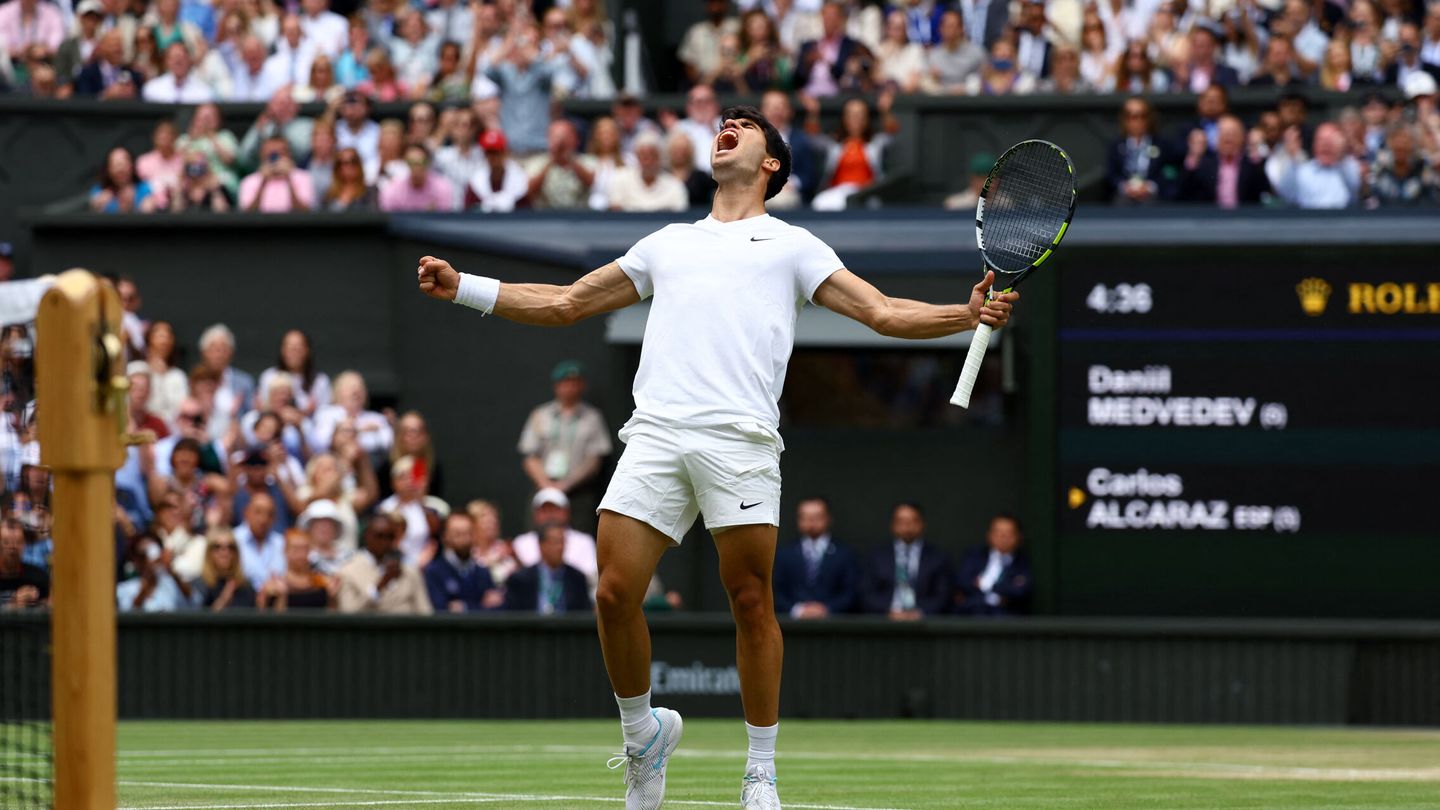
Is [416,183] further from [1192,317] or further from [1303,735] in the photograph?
[1303,735]

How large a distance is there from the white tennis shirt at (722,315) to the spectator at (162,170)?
13.3 m

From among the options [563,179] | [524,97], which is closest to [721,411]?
[563,179]

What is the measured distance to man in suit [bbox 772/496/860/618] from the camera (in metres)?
16.8

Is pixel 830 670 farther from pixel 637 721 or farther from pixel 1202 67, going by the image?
pixel 637 721

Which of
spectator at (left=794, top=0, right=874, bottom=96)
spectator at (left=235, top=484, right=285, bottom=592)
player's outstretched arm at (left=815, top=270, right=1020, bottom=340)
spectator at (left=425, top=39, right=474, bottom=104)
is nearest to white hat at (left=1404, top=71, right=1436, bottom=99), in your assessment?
spectator at (left=794, top=0, right=874, bottom=96)

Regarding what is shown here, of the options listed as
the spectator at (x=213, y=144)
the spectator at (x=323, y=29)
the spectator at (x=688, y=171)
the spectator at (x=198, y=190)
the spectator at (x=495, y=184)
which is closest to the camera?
the spectator at (x=688, y=171)

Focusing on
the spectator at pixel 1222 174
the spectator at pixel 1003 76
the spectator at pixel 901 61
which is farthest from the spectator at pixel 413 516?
the spectator at pixel 1222 174

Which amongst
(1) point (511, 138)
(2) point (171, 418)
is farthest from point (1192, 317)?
(2) point (171, 418)

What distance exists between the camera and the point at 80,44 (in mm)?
21578

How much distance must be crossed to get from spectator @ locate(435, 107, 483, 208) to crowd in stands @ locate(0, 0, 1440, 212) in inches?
0.9

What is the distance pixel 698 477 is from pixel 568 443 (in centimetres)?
1062

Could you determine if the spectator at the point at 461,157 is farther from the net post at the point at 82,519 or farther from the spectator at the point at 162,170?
the net post at the point at 82,519

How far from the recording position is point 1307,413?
1609cm

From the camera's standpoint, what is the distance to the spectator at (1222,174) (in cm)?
1795
